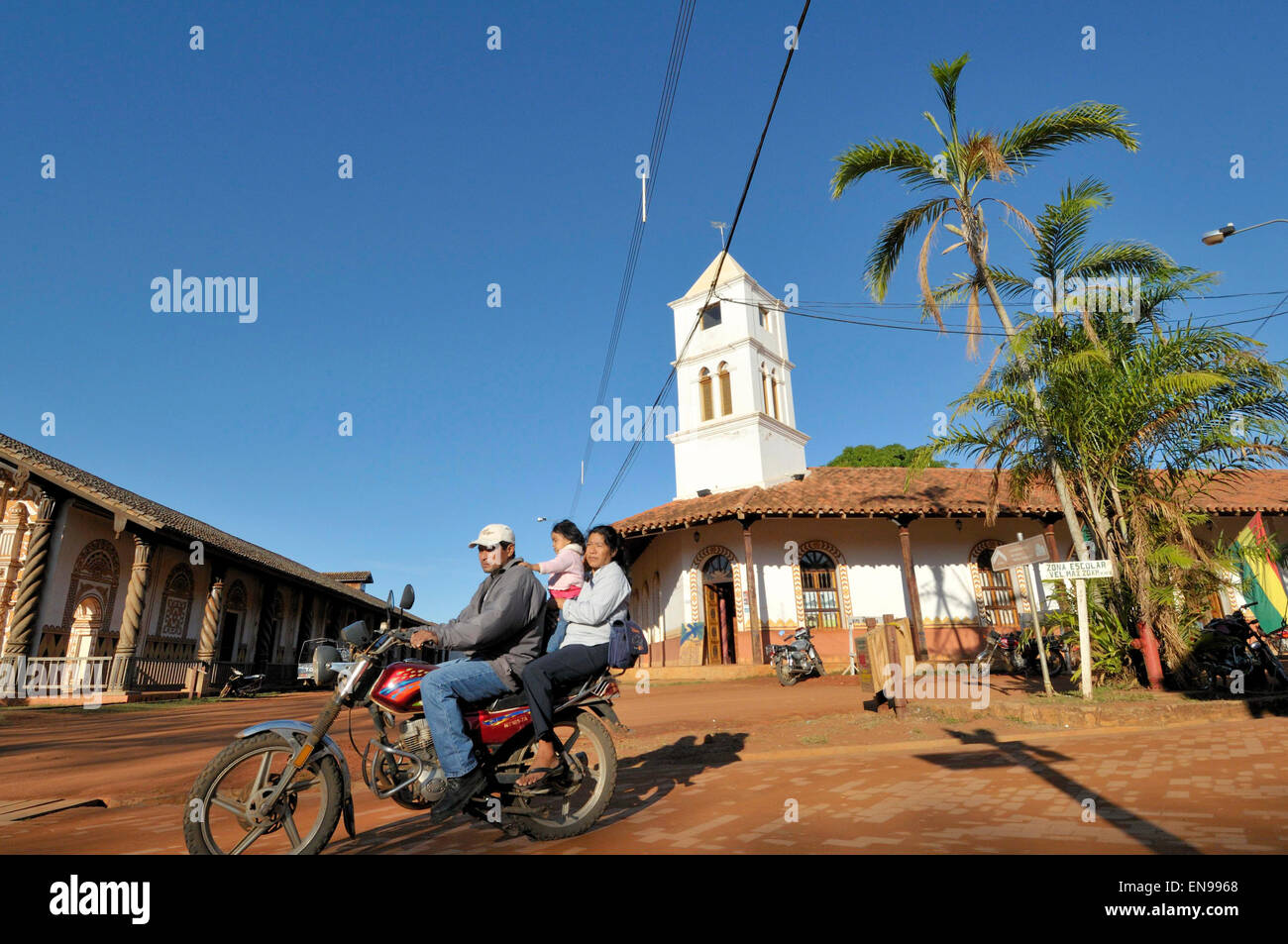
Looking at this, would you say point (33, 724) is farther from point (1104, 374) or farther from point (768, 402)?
point (768, 402)

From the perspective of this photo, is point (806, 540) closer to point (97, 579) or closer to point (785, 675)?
point (785, 675)

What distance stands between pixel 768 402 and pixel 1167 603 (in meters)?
13.7

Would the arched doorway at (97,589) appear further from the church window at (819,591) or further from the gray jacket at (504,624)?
the church window at (819,591)

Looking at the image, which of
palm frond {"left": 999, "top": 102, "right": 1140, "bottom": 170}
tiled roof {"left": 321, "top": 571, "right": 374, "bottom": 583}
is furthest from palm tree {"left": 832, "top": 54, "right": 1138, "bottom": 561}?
tiled roof {"left": 321, "top": 571, "right": 374, "bottom": 583}

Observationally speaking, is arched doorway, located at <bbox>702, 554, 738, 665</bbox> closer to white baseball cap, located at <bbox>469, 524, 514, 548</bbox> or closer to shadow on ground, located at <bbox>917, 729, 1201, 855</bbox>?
shadow on ground, located at <bbox>917, 729, 1201, 855</bbox>

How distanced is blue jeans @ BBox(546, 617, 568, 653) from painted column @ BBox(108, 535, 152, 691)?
587 inches

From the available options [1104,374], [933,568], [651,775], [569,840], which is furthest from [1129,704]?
[933,568]

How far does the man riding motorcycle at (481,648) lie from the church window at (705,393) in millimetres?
17864

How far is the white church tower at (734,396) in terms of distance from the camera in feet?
65.4

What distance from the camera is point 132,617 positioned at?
14.6 metres

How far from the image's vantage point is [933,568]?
1844 cm

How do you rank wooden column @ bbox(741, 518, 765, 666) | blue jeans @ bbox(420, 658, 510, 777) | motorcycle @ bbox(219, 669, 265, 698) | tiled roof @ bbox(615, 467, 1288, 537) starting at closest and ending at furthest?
blue jeans @ bbox(420, 658, 510, 777) < wooden column @ bbox(741, 518, 765, 666) < tiled roof @ bbox(615, 467, 1288, 537) < motorcycle @ bbox(219, 669, 265, 698)

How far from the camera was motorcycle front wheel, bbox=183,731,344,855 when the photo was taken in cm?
263

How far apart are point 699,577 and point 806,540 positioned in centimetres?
309
